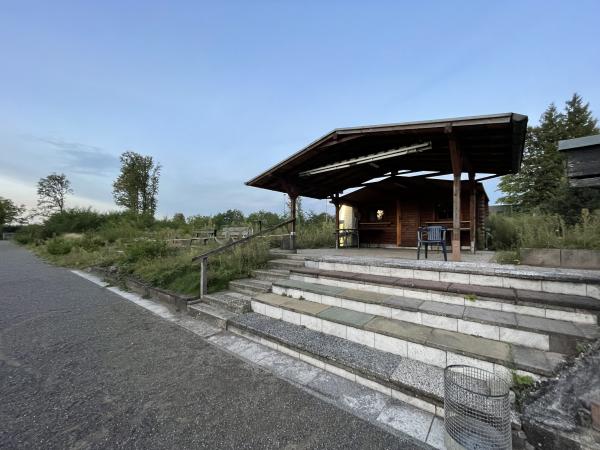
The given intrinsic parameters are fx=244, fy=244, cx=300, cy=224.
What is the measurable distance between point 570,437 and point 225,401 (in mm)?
2423

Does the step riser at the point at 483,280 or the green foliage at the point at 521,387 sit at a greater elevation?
the step riser at the point at 483,280

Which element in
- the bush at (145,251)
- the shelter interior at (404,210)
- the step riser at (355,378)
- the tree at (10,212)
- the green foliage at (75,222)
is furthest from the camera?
the tree at (10,212)

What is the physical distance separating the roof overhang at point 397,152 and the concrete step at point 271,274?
2645mm

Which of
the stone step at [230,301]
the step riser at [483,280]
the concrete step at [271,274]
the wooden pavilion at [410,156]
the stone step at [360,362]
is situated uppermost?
the wooden pavilion at [410,156]

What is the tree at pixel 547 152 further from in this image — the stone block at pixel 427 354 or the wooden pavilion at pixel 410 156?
the stone block at pixel 427 354

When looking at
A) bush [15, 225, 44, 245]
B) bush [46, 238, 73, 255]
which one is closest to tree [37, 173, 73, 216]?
bush [15, 225, 44, 245]

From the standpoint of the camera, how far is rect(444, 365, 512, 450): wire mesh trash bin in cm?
150

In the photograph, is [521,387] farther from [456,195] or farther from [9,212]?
[9,212]

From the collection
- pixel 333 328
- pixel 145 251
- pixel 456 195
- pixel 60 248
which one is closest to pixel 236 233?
pixel 145 251

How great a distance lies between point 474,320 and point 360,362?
128cm

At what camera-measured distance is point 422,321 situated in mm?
2873

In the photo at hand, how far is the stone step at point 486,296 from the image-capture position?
2480mm

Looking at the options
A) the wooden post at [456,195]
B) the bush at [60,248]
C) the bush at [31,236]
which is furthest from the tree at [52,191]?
the wooden post at [456,195]

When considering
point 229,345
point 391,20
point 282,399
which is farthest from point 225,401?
point 391,20
